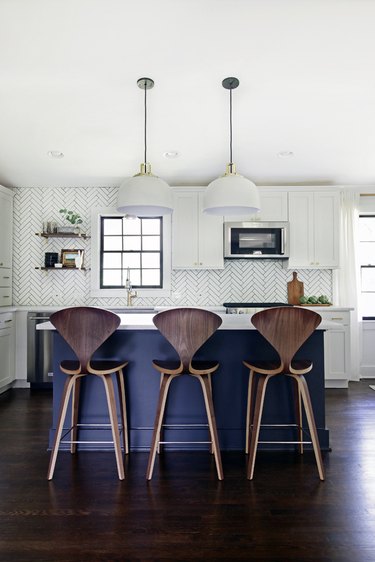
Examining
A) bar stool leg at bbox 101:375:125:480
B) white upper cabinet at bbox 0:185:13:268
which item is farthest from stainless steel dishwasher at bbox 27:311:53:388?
bar stool leg at bbox 101:375:125:480

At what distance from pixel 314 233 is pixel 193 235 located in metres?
1.50

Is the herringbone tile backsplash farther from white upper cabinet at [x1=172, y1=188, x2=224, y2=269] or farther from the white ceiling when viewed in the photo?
the white ceiling

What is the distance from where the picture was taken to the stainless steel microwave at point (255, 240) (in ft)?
15.2

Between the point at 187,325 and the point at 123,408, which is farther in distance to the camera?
the point at 123,408

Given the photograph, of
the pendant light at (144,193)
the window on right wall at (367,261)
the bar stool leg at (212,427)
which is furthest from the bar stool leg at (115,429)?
the window on right wall at (367,261)

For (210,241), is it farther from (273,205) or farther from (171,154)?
(171,154)

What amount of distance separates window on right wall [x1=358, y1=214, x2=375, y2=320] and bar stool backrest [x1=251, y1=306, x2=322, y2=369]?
3333mm

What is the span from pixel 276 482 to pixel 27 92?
317 centimetres

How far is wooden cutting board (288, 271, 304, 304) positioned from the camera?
16.1 ft

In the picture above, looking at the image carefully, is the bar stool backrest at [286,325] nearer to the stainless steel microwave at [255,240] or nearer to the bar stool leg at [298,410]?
the bar stool leg at [298,410]

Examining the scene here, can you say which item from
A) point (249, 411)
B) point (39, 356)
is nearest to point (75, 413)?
point (249, 411)

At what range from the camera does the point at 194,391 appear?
269 centimetres

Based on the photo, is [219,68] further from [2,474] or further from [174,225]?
[2,474]

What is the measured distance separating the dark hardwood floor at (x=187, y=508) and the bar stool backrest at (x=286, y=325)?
0.75 meters
